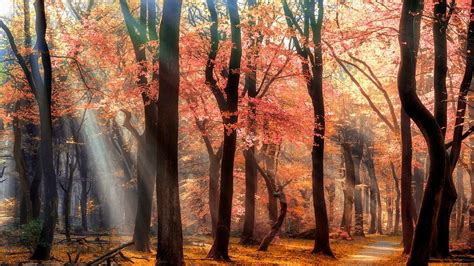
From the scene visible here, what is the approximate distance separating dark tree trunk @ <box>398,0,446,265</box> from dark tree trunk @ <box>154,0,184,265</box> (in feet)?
18.2

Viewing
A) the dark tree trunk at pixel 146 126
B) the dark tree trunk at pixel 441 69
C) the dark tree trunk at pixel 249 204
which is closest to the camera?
the dark tree trunk at pixel 441 69

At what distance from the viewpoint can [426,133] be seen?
1242 centimetres

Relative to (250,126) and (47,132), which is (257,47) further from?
(47,132)

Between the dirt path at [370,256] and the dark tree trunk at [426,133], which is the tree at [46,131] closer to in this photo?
the dirt path at [370,256]

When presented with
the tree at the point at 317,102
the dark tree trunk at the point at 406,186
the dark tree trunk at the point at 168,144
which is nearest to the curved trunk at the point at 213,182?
the tree at the point at 317,102

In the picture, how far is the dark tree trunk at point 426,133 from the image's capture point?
12109mm

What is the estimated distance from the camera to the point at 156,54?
17094 millimetres

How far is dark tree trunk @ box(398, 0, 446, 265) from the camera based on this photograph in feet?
39.7

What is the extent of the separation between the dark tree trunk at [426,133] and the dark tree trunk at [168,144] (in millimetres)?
5548

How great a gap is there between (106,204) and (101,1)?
24.5m

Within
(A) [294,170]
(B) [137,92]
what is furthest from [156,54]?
(A) [294,170]

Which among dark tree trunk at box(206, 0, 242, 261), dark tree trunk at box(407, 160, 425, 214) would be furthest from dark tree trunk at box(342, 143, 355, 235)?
dark tree trunk at box(206, 0, 242, 261)

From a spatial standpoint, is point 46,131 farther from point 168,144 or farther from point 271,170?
point 271,170

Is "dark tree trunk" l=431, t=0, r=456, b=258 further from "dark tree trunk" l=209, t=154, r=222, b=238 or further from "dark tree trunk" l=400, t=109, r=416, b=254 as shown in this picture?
"dark tree trunk" l=209, t=154, r=222, b=238
